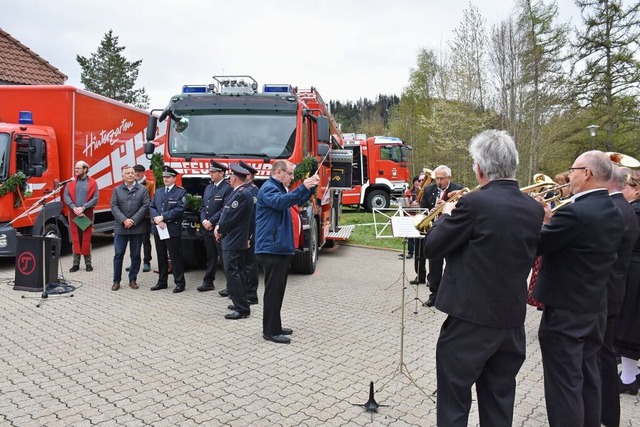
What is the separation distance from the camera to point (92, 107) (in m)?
10.9

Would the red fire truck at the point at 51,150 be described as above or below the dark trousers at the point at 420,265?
above

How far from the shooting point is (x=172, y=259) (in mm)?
7562

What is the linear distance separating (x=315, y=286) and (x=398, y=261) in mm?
3391

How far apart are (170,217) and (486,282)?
5610 millimetres

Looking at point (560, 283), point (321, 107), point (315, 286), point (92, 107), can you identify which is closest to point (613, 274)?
point (560, 283)

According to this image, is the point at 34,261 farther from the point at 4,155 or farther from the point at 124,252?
the point at 4,155

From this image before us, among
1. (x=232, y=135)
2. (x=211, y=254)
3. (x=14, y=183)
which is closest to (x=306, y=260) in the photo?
(x=211, y=254)

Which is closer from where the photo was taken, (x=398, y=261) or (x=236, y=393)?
(x=236, y=393)

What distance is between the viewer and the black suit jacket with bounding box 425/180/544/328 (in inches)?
101

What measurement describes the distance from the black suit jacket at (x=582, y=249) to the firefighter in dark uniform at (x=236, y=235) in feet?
12.6

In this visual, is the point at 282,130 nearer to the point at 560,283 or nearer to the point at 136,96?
the point at 560,283

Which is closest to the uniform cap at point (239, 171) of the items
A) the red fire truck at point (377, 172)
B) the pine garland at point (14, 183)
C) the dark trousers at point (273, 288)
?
the dark trousers at point (273, 288)

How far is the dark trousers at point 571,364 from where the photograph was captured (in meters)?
2.91

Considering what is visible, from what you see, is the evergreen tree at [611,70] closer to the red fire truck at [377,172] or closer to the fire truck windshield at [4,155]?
the red fire truck at [377,172]
